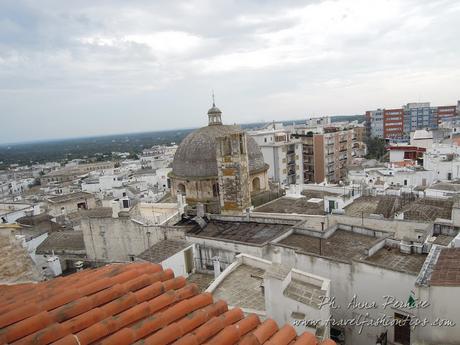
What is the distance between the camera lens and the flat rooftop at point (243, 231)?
19.3 metres

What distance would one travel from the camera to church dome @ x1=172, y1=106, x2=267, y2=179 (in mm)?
26656

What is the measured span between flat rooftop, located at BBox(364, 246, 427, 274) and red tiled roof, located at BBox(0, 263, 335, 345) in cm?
948

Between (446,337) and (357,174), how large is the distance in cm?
4579

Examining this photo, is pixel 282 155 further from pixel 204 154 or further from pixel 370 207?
pixel 204 154

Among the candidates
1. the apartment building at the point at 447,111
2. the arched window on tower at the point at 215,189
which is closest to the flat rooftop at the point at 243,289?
the arched window on tower at the point at 215,189

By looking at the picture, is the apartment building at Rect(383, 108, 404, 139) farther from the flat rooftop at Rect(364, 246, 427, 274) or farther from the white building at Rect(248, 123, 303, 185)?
the flat rooftop at Rect(364, 246, 427, 274)

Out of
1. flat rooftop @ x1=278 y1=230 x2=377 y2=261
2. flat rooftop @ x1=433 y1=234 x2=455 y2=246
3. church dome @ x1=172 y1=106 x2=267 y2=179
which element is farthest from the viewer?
church dome @ x1=172 y1=106 x2=267 y2=179

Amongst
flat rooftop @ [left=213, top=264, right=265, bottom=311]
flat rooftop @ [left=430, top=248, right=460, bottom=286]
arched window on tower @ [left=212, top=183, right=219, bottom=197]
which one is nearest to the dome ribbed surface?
arched window on tower @ [left=212, top=183, right=219, bottom=197]

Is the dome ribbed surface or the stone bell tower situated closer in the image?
the stone bell tower

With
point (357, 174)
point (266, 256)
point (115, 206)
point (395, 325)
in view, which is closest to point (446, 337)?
point (395, 325)

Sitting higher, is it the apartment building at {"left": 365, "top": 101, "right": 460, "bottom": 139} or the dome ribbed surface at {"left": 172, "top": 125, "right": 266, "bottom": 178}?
the dome ribbed surface at {"left": 172, "top": 125, "right": 266, "bottom": 178}

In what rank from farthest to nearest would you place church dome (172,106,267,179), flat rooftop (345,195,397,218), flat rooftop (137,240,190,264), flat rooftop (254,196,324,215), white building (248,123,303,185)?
white building (248,123,303,185) < church dome (172,106,267,179) < flat rooftop (254,196,324,215) < flat rooftop (345,195,397,218) < flat rooftop (137,240,190,264)

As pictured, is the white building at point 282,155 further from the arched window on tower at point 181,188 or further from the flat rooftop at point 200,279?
the flat rooftop at point 200,279

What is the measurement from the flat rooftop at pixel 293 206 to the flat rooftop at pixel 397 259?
9.60m
